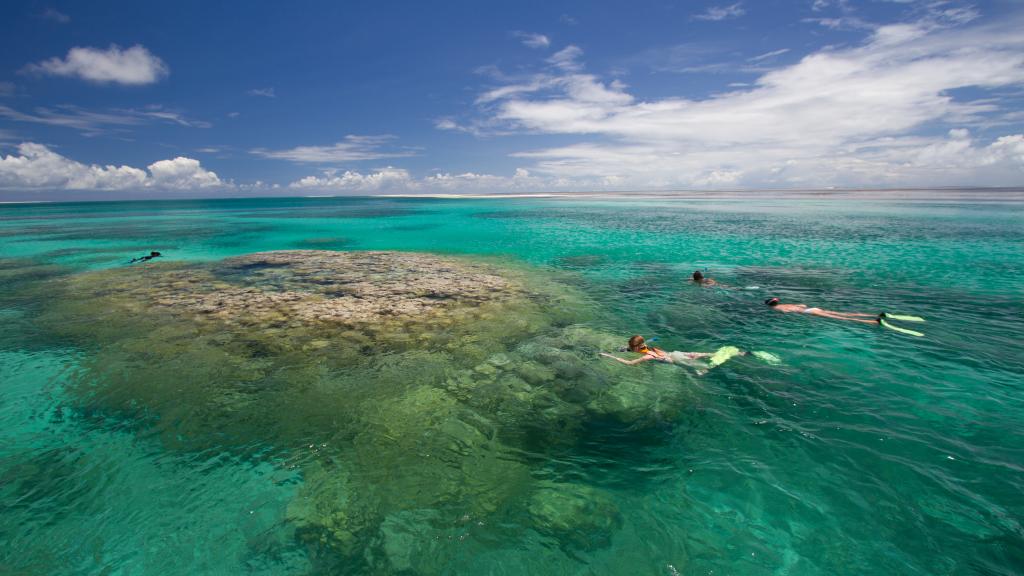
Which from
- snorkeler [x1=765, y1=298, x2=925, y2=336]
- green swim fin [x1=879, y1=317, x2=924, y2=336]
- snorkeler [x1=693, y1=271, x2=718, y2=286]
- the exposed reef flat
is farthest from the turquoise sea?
snorkeler [x1=693, y1=271, x2=718, y2=286]

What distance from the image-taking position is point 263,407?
36.8 ft

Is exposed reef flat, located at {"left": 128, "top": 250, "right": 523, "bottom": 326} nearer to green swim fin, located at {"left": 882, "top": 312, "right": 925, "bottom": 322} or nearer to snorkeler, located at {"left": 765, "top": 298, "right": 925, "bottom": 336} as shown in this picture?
snorkeler, located at {"left": 765, "top": 298, "right": 925, "bottom": 336}

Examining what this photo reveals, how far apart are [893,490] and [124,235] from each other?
8520cm

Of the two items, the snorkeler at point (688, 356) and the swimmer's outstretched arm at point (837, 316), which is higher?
the swimmer's outstretched arm at point (837, 316)

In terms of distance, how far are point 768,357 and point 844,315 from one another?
7.05m

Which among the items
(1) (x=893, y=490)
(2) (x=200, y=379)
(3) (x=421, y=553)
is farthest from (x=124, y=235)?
(1) (x=893, y=490)

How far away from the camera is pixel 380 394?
38.9ft

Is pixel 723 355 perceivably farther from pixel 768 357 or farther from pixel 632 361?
pixel 632 361

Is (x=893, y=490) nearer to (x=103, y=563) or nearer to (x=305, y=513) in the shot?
(x=305, y=513)

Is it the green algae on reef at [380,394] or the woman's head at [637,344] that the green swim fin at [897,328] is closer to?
the green algae on reef at [380,394]

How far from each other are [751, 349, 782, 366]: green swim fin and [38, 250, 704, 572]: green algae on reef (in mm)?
3184

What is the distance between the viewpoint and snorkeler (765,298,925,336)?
53.6ft

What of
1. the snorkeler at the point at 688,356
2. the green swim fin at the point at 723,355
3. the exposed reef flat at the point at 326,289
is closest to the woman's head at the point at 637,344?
the snorkeler at the point at 688,356

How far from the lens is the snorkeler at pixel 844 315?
53.6ft
